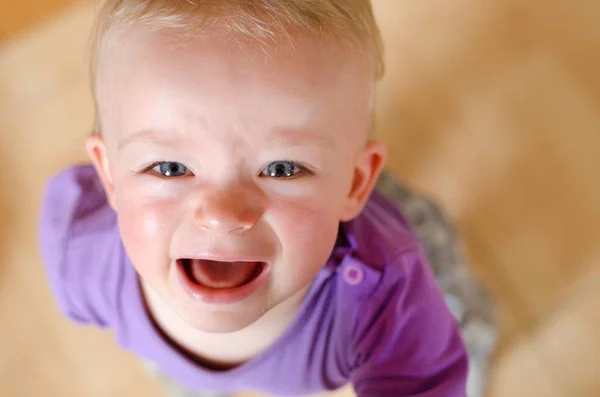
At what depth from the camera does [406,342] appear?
662mm

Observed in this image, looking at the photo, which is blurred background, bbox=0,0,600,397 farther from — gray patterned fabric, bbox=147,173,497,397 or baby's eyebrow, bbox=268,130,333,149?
baby's eyebrow, bbox=268,130,333,149

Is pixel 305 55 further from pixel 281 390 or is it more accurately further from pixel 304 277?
pixel 281 390

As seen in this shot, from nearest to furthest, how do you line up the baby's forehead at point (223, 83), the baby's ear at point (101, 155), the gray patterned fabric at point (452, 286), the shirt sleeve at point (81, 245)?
the baby's forehead at point (223, 83)
the baby's ear at point (101, 155)
the shirt sleeve at point (81, 245)
the gray patterned fabric at point (452, 286)

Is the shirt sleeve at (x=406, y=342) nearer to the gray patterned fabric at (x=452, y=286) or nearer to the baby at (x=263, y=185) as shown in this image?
the baby at (x=263, y=185)

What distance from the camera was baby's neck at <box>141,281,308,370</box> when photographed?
2.27 ft

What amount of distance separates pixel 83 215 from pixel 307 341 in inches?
11.2

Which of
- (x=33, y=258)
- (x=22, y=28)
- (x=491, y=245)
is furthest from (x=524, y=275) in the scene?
(x=22, y=28)

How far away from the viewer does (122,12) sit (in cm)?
54

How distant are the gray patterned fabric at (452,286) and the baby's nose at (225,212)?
457 mm

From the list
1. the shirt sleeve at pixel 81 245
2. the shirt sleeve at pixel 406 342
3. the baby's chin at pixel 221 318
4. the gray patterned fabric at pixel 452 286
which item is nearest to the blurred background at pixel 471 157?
the gray patterned fabric at pixel 452 286

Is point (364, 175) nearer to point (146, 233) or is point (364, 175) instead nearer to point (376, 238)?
point (376, 238)

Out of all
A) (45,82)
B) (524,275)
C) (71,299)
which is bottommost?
(524,275)

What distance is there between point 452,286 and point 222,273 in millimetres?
464

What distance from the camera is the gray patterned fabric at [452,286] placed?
956mm
